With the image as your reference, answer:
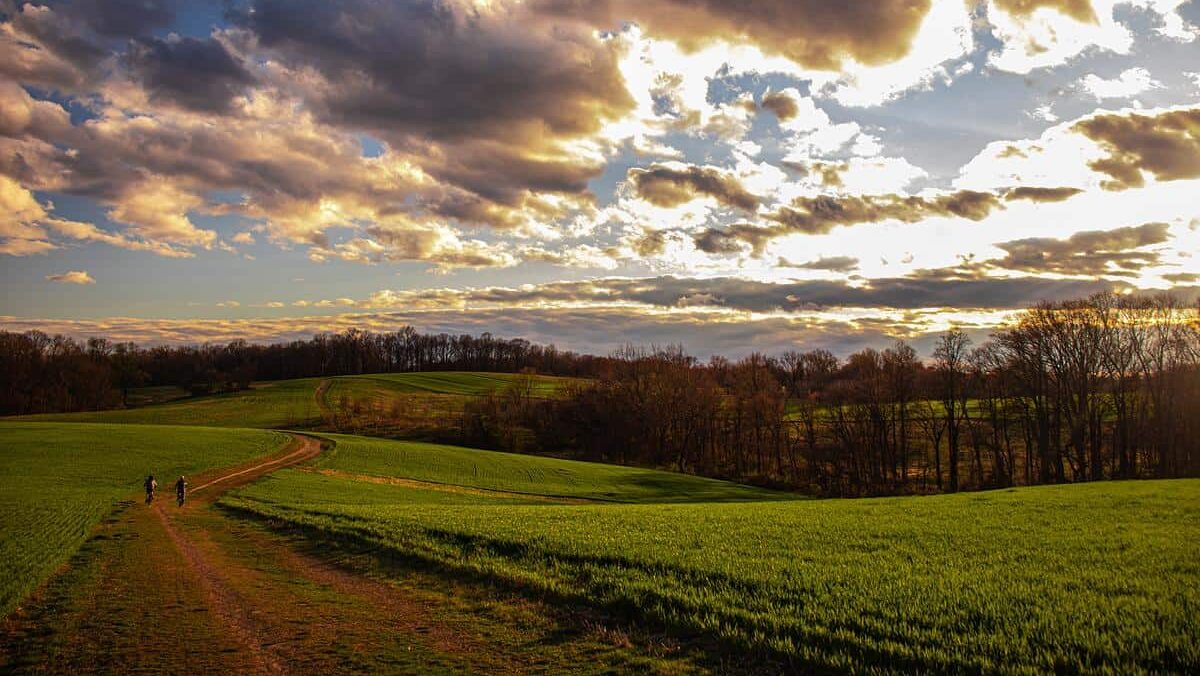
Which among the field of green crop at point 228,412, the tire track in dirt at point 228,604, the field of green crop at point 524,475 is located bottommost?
the field of green crop at point 524,475

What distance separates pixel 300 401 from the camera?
372 ft

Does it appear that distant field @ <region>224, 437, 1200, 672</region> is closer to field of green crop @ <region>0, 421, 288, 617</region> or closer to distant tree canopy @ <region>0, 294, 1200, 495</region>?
field of green crop @ <region>0, 421, 288, 617</region>

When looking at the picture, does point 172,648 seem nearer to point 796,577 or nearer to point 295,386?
point 796,577

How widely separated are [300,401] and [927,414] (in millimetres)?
102958

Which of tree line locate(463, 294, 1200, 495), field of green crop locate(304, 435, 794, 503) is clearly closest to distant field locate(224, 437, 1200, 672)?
field of green crop locate(304, 435, 794, 503)

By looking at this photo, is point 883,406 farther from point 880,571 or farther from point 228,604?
point 228,604

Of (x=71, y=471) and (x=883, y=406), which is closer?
(x=71, y=471)

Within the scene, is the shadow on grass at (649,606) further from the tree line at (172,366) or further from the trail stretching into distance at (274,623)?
the tree line at (172,366)

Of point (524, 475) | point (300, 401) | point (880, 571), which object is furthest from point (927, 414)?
point (300, 401)

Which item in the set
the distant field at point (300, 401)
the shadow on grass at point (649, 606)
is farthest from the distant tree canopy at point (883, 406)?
the shadow on grass at point (649, 606)

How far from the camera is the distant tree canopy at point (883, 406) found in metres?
59.5

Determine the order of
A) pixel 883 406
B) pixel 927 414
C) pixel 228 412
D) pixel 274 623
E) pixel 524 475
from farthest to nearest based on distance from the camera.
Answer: pixel 228 412 < pixel 927 414 < pixel 883 406 < pixel 524 475 < pixel 274 623

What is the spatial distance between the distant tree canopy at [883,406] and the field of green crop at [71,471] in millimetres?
37738

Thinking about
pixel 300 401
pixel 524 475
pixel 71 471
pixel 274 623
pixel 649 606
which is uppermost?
pixel 649 606
